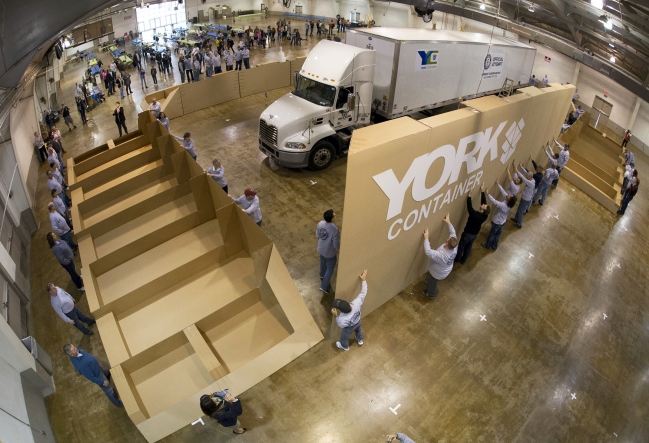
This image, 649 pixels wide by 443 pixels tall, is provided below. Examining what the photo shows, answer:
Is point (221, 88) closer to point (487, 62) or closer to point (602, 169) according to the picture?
point (487, 62)

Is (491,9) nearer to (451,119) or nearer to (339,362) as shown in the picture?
(451,119)

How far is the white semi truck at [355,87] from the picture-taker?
10102 millimetres

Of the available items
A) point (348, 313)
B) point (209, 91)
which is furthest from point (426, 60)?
point (348, 313)

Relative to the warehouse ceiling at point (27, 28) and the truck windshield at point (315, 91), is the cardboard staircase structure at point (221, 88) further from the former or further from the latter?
the warehouse ceiling at point (27, 28)

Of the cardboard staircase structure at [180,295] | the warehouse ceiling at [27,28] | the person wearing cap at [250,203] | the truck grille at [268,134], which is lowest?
the cardboard staircase structure at [180,295]

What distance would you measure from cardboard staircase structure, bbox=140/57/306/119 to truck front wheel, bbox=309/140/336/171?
6.17 m

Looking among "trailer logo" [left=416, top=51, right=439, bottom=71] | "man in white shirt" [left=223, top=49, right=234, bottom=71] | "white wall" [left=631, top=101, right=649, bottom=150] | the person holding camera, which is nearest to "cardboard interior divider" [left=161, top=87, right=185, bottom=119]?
"man in white shirt" [left=223, top=49, right=234, bottom=71]

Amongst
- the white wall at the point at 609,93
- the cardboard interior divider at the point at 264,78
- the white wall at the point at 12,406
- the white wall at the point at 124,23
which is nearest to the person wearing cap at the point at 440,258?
the white wall at the point at 12,406

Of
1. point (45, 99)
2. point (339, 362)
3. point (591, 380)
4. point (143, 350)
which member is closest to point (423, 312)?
point (339, 362)

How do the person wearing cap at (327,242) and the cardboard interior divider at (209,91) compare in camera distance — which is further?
the cardboard interior divider at (209,91)

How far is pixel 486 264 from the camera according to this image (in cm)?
816

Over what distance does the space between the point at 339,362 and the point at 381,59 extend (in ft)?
28.5

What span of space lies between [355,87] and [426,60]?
97.3 inches

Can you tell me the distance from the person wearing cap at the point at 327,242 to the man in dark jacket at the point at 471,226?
274 centimetres
